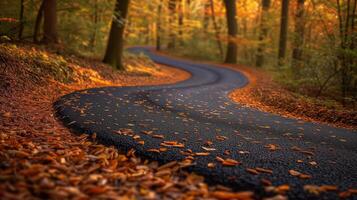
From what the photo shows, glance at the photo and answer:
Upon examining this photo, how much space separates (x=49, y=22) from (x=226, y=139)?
11.0 meters

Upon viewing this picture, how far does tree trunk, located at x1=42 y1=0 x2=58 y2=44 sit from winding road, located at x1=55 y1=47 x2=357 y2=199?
5590 millimetres

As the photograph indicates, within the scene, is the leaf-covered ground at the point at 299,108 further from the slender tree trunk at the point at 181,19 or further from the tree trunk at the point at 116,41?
the slender tree trunk at the point at 181,19

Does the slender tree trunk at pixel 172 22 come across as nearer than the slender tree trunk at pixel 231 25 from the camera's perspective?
No

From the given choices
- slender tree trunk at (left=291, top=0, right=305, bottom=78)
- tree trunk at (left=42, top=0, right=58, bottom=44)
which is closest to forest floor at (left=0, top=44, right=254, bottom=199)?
tree trunk at (left=42, top=0, right=58, bottom=44)

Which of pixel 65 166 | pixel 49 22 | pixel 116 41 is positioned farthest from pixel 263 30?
pixel 65 166

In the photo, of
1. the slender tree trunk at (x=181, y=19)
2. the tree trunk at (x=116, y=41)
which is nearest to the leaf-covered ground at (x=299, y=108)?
the tree trunk at (x=116, y=41)

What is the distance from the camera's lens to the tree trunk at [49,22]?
13.3 metres

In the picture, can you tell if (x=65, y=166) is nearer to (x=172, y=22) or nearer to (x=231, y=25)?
(x=231, y=25)

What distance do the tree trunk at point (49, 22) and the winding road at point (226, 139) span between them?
559cm

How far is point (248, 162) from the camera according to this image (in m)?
4.48

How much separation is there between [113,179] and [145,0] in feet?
92.0

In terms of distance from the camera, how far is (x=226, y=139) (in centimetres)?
566

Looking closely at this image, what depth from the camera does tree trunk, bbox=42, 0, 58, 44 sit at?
13.3 metres

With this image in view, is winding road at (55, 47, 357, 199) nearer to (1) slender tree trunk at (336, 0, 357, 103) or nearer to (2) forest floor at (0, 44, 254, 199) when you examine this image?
(2) forest floor at (0, 44, 254, 199)
